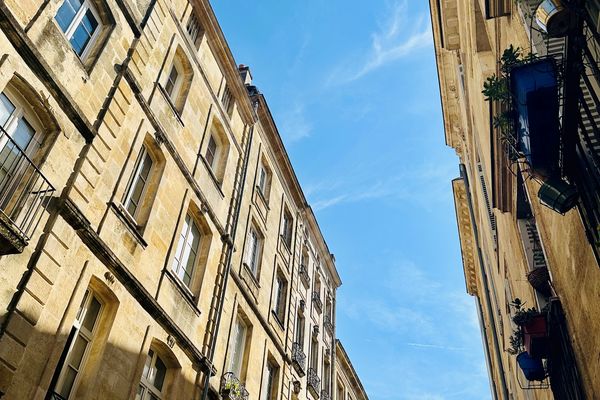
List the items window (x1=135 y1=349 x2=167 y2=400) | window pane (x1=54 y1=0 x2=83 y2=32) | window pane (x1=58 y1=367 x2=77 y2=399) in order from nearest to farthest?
window pane (x1=58 y1=367 x2=77 y2=399) < window pane (x1=54 y1=0 x2=83 y2=32) < window (x1=135 y1=349 x2=167 y2=400)

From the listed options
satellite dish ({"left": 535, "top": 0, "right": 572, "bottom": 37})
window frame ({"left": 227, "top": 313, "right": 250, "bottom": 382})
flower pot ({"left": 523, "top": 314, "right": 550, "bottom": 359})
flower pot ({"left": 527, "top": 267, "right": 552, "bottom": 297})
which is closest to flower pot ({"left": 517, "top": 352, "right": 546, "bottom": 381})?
flower pot ({"left": 523, "top": 314, "right": 550, "bottom": 359})

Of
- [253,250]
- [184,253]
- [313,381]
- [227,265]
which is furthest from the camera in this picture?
[313,381]

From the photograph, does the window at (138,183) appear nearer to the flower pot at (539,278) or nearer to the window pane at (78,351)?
the window pane at (78,351)

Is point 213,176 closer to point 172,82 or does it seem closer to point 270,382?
point 172,82

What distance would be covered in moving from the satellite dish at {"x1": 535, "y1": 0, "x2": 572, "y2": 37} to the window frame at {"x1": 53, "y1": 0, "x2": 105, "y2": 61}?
7788 mm

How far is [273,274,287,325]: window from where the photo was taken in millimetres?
18578

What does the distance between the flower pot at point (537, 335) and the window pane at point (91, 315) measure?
299 inches

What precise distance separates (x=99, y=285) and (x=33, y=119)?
299cm

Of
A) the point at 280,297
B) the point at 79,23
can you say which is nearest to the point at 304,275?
the point at 280,297

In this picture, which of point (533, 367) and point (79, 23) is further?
point (79, 23)

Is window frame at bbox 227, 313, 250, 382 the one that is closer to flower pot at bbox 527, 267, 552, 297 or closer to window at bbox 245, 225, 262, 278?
window at bbox 245, 225, 262, 278

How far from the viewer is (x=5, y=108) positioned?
795 centimetres

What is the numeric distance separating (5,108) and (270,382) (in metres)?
11.9

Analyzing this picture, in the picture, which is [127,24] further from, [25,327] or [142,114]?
[25,327]
